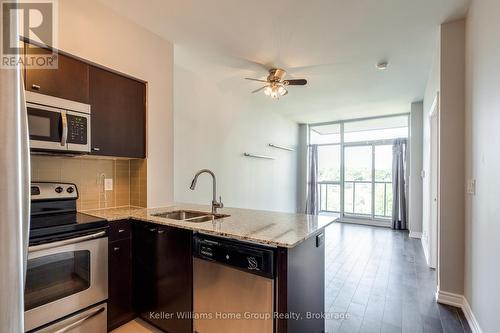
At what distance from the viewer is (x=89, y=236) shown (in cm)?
178

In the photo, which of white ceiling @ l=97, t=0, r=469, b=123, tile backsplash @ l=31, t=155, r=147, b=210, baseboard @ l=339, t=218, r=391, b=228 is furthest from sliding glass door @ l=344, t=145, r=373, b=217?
tile backsplash @ l=31, t=155, r=147, b=210

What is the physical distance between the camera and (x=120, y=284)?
2.02m

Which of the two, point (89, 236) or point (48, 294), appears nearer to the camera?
point (48, 294)

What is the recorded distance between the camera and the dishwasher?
1.41 metres

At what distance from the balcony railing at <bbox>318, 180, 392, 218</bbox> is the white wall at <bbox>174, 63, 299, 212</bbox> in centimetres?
135

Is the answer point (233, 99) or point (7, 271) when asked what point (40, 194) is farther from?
point (233, 99)

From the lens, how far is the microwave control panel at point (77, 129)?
1911mm

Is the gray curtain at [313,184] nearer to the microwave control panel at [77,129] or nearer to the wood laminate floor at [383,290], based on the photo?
the wood laminate floor at [383,290]

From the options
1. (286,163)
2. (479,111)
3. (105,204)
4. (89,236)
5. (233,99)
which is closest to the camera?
(89,236)

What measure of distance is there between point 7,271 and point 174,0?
7.53ft

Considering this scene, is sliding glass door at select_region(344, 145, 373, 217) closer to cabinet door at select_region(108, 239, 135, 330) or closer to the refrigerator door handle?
cabinet door at select_region(108, 239, 135, 330)

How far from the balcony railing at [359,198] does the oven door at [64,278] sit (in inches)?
235

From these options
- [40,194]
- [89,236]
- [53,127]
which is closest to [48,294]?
[89,236]

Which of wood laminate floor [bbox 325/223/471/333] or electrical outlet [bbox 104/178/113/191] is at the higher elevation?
electrical outlet [bbox 104/178/113/191]
